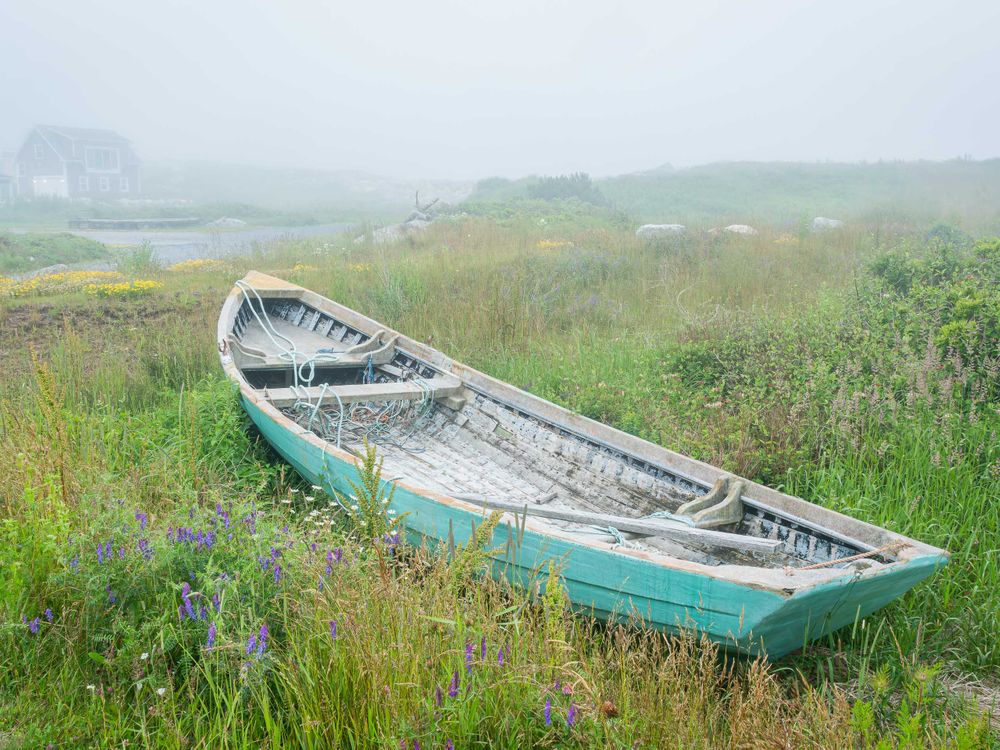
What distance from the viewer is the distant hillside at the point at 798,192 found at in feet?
57.6

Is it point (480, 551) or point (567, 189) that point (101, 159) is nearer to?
point (567, 189)

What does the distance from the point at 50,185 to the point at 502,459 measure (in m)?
45.9

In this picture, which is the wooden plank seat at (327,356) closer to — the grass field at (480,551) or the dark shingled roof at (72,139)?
the grass field at (480,551)

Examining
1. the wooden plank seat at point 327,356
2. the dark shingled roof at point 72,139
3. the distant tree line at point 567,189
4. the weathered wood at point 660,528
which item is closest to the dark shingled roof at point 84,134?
the dark shingled roof at point 72,139

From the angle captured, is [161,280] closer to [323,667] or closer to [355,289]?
[355,289]

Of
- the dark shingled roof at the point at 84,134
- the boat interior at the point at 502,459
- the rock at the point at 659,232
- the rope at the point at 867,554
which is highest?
the dark shingled roof at the point at 84,134

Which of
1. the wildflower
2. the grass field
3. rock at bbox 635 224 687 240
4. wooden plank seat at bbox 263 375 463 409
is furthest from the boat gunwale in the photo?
rock at bbox 635 224 687 240

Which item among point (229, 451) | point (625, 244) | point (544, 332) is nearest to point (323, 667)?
point (229, 451)

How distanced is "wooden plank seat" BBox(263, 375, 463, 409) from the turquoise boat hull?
6.97 ft

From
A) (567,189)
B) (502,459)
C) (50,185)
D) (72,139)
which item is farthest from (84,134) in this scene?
(502,459)

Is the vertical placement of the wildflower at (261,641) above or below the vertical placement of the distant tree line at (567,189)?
below

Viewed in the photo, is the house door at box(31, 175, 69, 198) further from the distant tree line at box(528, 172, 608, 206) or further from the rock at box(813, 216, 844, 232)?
the rock at box(813, 216, 844, 232)

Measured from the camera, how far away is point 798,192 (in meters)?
32.0

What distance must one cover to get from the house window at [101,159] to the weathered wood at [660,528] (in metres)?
47.0
